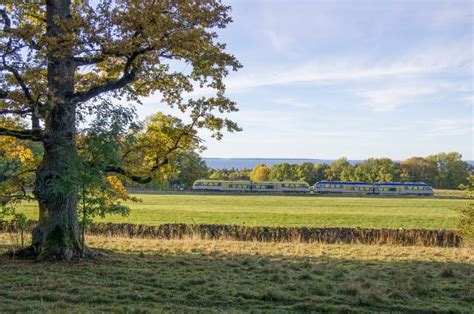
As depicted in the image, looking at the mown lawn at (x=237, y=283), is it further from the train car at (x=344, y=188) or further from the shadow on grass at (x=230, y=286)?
the train car at (x=344, y=188)

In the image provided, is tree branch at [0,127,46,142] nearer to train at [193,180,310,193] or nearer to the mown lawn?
the mown lawn

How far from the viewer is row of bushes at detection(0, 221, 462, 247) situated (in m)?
20.3

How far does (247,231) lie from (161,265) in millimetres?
11314

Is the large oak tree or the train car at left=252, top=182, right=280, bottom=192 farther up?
the large oak tree

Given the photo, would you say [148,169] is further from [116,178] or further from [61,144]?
[61,144]

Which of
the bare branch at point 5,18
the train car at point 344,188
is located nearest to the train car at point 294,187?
the train car at point 344,188

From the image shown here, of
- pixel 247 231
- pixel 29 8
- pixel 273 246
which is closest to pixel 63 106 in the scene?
pixel 29 8

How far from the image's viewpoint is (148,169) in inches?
561

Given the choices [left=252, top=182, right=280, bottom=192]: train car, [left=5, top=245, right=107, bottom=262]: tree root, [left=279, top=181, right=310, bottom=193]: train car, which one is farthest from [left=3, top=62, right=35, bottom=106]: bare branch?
[left=252, top=182, right=280, bottom=192]: train car

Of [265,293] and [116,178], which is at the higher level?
[116,178]

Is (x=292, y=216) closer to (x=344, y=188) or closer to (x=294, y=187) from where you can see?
(x=344, y=188)

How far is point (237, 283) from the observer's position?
9.48m

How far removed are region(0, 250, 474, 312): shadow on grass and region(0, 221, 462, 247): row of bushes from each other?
794cm

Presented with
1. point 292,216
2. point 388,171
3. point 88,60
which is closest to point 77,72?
point 88,60
